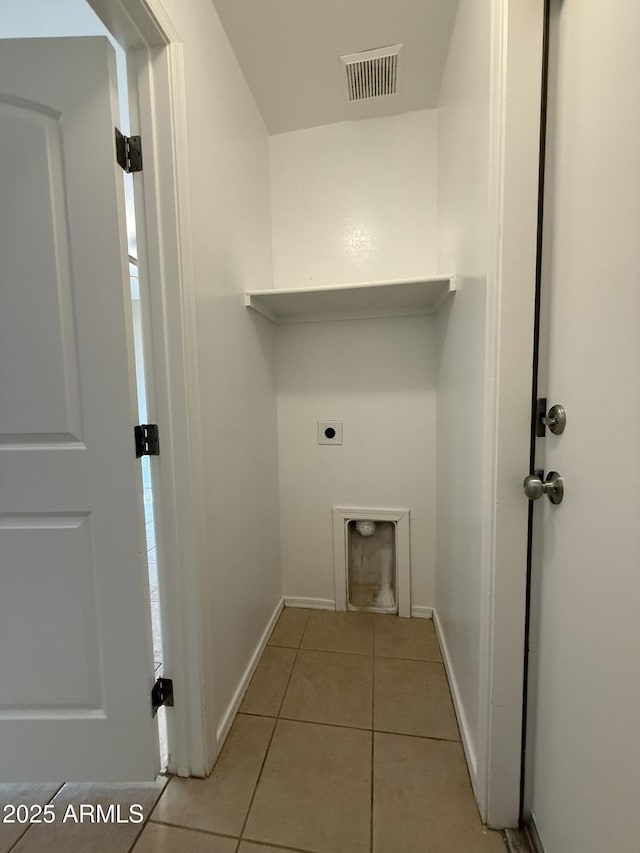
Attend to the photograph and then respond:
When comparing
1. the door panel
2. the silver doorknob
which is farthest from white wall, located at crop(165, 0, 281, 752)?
the silver doorknob

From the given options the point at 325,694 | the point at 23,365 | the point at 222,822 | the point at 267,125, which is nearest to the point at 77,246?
the point at 23,365

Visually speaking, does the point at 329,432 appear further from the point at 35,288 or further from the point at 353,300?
the point at 35,288

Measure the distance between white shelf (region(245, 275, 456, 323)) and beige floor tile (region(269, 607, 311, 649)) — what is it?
1601 mm

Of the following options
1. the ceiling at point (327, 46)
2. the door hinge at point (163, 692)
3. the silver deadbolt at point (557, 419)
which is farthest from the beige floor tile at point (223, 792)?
the ceiling at point (327, 46)

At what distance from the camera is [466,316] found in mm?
1207

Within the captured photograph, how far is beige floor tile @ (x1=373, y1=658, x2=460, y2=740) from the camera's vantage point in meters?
1.33

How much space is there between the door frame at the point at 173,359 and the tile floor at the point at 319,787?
0.41 ft

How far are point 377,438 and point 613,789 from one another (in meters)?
1.45

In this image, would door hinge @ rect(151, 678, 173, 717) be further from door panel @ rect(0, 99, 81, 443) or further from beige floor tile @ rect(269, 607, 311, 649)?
door panel @ rect(0, 99, 81, 443)

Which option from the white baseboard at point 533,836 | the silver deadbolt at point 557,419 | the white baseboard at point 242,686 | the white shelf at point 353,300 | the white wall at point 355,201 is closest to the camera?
the silver deadbolt at point 557,419

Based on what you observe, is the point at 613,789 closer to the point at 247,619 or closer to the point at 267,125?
the point at 247,619

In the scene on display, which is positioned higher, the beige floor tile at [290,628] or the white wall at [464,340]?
the white wall at [464,340]

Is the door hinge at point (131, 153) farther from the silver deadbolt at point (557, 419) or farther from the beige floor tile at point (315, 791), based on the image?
the beige floor tile at point (315, 791)

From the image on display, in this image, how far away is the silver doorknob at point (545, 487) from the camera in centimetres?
84
